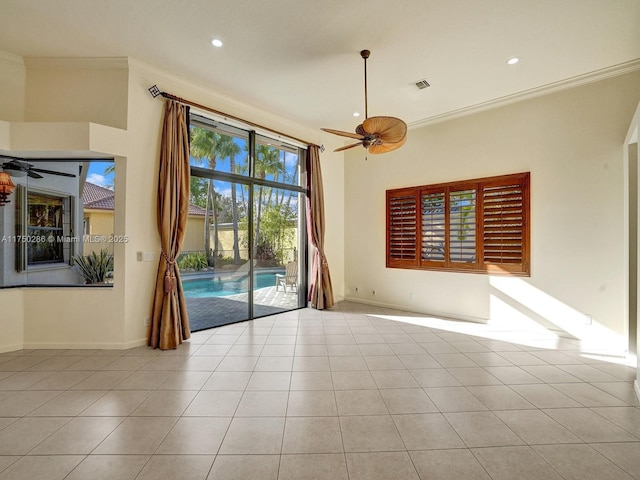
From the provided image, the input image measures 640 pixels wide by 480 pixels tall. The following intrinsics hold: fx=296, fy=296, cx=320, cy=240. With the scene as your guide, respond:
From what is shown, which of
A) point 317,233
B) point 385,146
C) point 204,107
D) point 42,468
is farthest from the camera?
point 317,233

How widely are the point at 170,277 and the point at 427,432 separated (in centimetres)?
335

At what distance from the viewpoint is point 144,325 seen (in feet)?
12.9

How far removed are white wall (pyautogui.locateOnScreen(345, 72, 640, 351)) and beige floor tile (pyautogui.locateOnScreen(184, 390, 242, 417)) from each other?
13.1 feet

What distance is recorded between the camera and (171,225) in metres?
3.93

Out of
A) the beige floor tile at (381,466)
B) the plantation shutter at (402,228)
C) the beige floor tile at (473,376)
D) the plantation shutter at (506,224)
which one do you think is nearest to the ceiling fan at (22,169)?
the beige floor tile at (381,466)

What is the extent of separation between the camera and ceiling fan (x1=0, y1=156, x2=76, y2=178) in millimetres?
3723

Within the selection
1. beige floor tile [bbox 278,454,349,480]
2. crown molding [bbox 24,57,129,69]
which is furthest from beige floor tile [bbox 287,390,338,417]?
crown molding [bbox 24,57,129,69]

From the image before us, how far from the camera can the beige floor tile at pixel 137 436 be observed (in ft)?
6.39

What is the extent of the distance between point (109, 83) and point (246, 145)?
196 centimetres

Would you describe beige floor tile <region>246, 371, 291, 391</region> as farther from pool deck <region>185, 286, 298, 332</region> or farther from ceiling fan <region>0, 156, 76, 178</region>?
ceiling fan <region>0, 156, 76, 178</region>

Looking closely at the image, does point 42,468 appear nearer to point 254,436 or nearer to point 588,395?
point 254,436

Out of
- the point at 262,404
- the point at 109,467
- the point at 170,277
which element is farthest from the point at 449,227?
the point at 109,467

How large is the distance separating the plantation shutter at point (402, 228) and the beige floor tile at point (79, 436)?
480 cm

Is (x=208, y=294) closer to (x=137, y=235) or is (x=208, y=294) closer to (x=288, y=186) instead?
(x=137, y=235)
